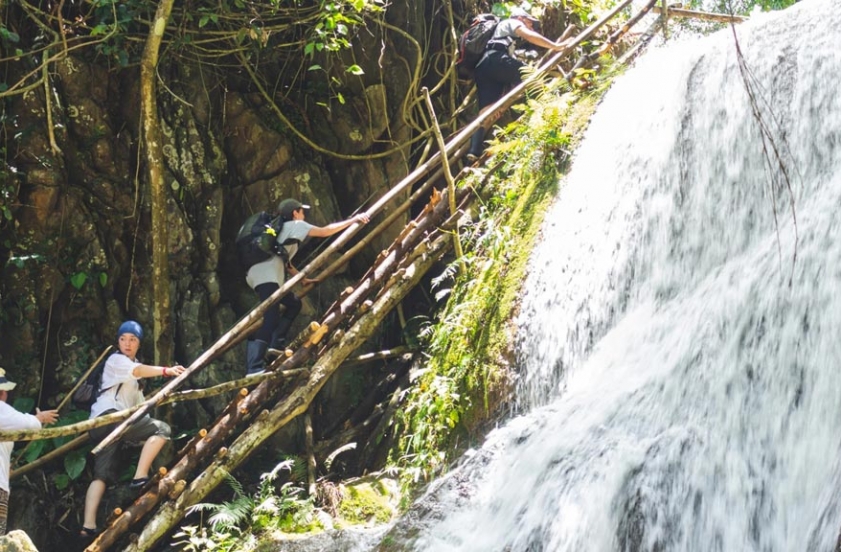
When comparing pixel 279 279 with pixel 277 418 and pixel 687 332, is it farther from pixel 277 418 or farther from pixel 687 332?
pixel 687 332

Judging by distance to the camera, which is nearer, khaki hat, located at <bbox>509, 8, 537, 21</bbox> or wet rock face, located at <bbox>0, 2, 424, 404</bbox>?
wet rock face, located at <bbox>0, 2, 424, 404</bbox>

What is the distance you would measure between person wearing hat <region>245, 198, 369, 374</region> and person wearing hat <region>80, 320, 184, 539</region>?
30.7 inches

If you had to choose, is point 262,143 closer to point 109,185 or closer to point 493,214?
point 109,185

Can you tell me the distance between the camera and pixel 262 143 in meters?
10.2

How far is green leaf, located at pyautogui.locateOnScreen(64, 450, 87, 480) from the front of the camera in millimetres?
8094

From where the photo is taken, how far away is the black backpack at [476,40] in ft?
30.8

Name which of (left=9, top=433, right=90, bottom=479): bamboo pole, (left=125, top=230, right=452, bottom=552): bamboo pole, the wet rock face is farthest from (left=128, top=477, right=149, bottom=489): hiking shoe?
the wet rock face

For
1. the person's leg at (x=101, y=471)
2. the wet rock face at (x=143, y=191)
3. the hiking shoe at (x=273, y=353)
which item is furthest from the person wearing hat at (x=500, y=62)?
the person's leg at (x=101, y=471)

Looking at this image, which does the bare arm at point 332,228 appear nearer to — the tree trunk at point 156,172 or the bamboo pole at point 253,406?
the bamboo pole at point 253,406

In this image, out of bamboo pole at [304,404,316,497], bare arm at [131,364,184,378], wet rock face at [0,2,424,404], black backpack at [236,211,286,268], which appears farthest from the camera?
wet rock face at [0,2,424,404]

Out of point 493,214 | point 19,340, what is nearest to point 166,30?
point 19,340

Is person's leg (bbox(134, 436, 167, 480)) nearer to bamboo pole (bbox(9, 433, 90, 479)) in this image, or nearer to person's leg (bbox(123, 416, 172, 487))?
person's leg (bbox(123, 416, 172, 487))

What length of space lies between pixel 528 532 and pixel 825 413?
1.57 meters

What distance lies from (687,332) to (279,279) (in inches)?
162
